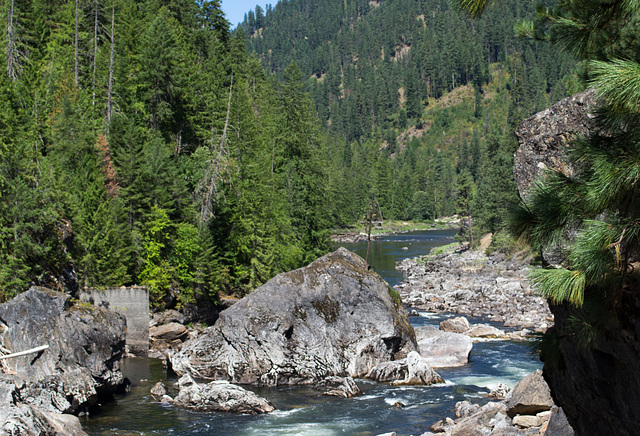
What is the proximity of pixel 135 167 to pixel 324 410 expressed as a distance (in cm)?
2091

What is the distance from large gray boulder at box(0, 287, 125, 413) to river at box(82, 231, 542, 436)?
105cm

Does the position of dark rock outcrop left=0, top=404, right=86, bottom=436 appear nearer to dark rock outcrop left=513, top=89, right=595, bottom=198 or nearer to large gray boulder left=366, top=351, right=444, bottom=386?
large gray boulder left=366, top=351, right=444, bottom=386

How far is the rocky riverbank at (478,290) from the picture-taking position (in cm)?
3778

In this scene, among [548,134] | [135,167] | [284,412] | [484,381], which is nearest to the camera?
[548,134]

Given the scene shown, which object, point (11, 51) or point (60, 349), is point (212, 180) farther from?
point (60, 349)

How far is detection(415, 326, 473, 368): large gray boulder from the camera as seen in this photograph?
89.6 ft

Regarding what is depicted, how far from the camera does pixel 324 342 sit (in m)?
26.2

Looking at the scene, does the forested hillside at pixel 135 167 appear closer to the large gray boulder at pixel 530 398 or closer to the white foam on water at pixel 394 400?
the white foam on water at pixel 394 400

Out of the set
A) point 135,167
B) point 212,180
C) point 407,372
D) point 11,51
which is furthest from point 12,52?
point 407,372

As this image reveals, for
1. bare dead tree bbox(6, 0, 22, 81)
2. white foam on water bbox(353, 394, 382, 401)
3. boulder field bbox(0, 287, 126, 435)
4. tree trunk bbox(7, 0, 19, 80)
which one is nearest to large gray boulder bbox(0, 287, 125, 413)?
boulder field bbox(0, 287, 126, 435)

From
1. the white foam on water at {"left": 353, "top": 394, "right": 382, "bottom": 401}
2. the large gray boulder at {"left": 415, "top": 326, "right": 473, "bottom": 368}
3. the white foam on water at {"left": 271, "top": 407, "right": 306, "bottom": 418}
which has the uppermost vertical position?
the large gray boulder at {"left": 415, "top": 326, "right": 473, "bottom": 368}

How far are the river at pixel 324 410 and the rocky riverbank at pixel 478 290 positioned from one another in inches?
310

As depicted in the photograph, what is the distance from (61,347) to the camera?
22703 millimetres

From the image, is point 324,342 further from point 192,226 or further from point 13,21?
point 13,21
